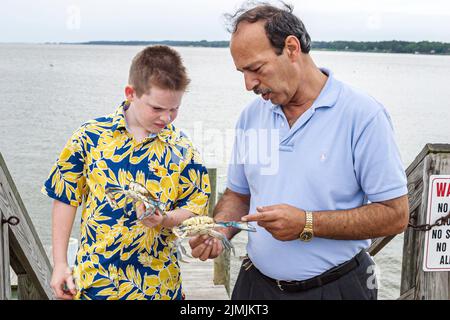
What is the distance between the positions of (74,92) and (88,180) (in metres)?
47.2

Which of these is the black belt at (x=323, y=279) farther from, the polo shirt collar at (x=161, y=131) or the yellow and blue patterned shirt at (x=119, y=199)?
the polo shirt collar at (x=161, y=131)

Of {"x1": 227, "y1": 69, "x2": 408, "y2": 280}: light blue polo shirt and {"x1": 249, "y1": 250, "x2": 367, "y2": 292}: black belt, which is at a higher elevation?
{"x1": 227, "y1": 69, "x2": 408, "y2": 280}: light blue polo shirt

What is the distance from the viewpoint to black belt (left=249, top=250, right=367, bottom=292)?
2527mm

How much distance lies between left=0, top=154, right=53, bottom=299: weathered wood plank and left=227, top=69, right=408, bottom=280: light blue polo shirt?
1114mm

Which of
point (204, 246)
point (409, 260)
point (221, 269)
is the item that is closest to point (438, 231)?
point (409, 260)

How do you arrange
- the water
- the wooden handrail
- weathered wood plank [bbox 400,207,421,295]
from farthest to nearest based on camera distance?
the water, weathered wood plank [bbox 400,207,421,295], the wooden handrail

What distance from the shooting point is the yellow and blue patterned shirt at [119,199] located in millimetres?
2471

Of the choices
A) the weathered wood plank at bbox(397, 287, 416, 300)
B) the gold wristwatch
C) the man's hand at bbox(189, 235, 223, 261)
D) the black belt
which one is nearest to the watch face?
the gold wristwatch

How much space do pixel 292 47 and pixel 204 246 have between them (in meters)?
0.99

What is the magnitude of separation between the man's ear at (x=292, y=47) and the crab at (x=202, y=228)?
0.78 m

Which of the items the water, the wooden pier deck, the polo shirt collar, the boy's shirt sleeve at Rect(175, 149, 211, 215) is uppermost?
the polo shirt collar

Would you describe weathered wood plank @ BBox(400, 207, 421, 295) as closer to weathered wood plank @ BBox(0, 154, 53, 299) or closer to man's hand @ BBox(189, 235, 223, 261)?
man's hand @ BBox(189, 235, 223, 261)

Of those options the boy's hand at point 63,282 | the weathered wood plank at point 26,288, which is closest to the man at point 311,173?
the boy's hand at point 63,282

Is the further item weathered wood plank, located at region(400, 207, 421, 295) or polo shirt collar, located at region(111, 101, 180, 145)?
weathered wood plank, located at region(400, 207, 421, 295)
